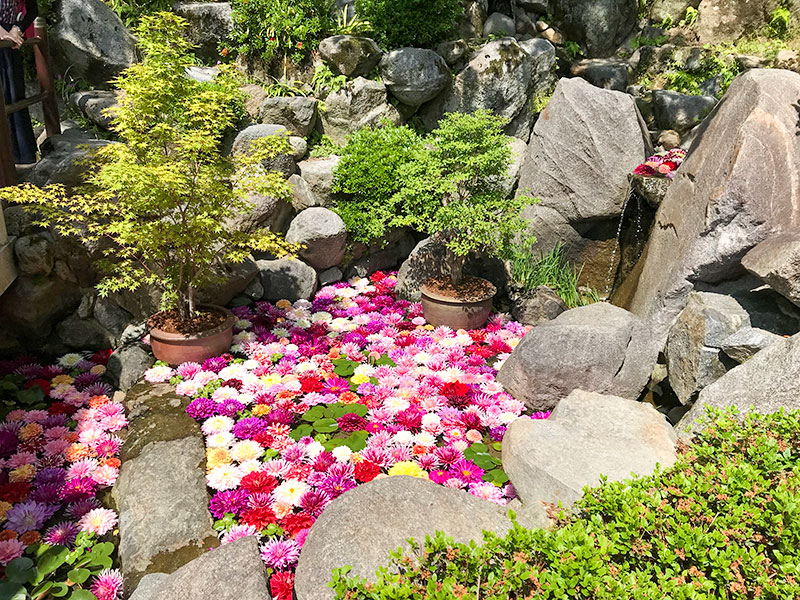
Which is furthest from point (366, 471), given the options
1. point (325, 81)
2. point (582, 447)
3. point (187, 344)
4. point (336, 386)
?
point (325, 81)

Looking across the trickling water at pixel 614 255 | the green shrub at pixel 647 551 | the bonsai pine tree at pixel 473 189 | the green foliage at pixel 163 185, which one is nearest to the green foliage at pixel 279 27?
the green foliage at pixel 163 185

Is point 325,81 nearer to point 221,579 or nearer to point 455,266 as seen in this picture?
point 455,266

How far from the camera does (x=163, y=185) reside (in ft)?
16.4

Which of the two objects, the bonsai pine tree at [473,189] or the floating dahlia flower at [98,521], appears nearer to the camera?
the floating dahlia flower at [98,521]

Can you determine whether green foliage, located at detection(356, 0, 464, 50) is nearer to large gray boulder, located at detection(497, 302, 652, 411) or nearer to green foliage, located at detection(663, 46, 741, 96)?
green foliage, located at detection(663, 46, 741, 96)

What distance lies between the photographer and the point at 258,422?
15.7 feet

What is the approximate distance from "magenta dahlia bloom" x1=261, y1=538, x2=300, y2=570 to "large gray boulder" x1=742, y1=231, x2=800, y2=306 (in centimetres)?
411

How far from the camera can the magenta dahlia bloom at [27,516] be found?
374 centimetres

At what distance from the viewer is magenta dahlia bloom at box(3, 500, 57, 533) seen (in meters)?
3.74

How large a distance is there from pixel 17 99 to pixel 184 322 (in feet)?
10.5

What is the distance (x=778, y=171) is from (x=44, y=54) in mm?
8025

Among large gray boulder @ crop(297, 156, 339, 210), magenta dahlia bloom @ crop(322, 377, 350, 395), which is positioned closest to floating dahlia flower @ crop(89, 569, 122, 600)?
magenta dahlia bloom @ crop(322, 377, 350, 395)

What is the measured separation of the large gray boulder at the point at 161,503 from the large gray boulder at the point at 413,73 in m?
6.54

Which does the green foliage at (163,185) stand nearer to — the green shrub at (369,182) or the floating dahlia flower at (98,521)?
the green shrub at (369,182)
